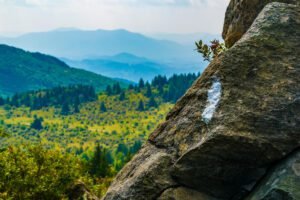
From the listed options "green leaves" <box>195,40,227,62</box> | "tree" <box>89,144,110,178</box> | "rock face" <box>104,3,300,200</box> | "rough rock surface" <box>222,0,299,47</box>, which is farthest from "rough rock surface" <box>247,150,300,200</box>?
"tree" <box>89,144,110,178</box>

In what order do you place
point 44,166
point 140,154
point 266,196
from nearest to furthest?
point 266,196, point 140,154, point 44,166

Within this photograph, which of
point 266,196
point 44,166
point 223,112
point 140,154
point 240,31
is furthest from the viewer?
point 44,166

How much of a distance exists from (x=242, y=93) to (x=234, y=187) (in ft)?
9.38

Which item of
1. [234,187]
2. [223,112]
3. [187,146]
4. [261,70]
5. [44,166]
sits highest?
[261,70]

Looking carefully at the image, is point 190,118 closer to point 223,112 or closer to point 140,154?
point 223,112

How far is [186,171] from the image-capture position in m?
14.0

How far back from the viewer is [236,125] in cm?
1323

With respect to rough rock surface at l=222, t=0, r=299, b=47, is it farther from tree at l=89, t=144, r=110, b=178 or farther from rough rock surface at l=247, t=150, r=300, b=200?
tree at l=89, t=144, r=110, b=178

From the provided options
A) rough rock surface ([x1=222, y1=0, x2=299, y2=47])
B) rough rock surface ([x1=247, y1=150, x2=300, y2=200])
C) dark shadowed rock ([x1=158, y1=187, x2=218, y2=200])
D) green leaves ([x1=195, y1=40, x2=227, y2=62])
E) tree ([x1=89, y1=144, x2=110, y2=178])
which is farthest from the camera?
tree ([x1=89, y1=144, x2=110, y2=178])

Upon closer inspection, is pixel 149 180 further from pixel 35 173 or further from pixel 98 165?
pixel 98 165

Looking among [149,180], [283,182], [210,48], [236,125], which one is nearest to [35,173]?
[210,48]

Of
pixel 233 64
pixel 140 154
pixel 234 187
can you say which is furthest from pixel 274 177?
pixel 140 154

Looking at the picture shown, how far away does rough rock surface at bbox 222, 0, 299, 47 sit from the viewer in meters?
18.3

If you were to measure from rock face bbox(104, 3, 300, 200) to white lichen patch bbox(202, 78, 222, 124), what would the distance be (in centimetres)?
3
